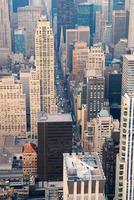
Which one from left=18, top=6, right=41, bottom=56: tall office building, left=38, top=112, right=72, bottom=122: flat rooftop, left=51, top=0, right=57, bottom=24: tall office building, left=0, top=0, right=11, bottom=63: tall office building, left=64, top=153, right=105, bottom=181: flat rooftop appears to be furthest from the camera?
left=51, top=0, right=57, bottom=24: tall office building

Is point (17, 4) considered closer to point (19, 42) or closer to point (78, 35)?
point (19, 42)

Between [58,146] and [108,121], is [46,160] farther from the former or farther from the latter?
[108,121]

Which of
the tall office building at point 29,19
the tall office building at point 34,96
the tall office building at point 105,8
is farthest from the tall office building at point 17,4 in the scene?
the tall office building at point 34,96

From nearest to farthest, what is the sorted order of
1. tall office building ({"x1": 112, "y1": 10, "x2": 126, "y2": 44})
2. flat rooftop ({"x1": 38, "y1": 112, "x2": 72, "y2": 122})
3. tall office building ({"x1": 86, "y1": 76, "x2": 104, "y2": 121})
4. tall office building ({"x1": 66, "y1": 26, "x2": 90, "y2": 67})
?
1. flat rooftop ({"x1": 38, "y1": 112, "x2": 72, "y2": 122})
2. tall office building ({"x1": 86, "y1": 76, "x2": 104, "y2": 121})
3. tall office building ({"x1": 66, "y1": 26, "x2": 90, "y2": 67})
4. tall office building ({"x1": 112, "y1": 10, "x2": 126, "y2": 44})

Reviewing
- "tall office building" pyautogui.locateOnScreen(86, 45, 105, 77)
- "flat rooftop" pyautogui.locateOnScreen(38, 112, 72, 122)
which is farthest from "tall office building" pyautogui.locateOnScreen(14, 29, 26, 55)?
"flat rooftop" pyautogui.locateOnScreen(38, 112, 72, 122)

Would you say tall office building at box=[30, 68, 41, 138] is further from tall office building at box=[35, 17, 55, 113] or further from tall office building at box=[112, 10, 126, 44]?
tall office building at box=[112, 10, 126, 44]

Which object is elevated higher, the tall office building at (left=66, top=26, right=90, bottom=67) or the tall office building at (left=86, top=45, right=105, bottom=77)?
the tall office building at (left=66, top=26, right=90, bottom=67)

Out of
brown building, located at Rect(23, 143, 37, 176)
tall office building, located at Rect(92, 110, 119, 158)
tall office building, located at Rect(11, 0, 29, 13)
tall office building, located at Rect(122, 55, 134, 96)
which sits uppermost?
tall office building, located at Rect(11, 0, 29, 13)
